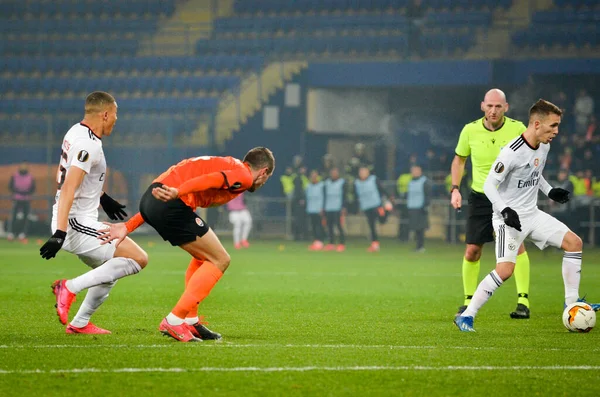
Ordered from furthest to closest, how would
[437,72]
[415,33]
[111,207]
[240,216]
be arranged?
[415,33] → [437,72] → [240,216] → [111,207]

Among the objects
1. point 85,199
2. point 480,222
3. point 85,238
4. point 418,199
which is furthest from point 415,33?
point 85,238

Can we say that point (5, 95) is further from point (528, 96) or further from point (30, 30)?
point (528, 96)

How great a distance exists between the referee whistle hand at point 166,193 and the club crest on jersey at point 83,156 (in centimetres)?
82

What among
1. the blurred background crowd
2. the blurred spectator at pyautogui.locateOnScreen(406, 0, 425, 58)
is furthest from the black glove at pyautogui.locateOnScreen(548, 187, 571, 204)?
the blurred spectator at pyautogui.locateOnScreen(406, 0, 425, 58)

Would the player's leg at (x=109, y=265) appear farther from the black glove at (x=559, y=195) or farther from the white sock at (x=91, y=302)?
the black glove at (x=559, y=195)

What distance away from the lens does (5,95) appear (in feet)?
114

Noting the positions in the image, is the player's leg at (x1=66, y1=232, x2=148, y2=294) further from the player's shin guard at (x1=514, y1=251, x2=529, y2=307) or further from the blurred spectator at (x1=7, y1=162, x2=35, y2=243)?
the blurred spectator at (x1=7, y1=162, x2=35, y2=243)

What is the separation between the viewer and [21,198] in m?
27.1

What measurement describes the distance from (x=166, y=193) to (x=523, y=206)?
3.63m

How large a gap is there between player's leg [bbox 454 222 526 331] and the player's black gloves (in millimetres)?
524

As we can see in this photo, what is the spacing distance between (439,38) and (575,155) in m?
6.75

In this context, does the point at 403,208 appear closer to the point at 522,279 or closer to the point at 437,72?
the point at 437,72

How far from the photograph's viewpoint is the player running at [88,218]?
7922 mm

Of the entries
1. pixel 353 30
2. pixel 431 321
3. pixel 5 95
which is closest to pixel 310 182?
pixel 353 30
